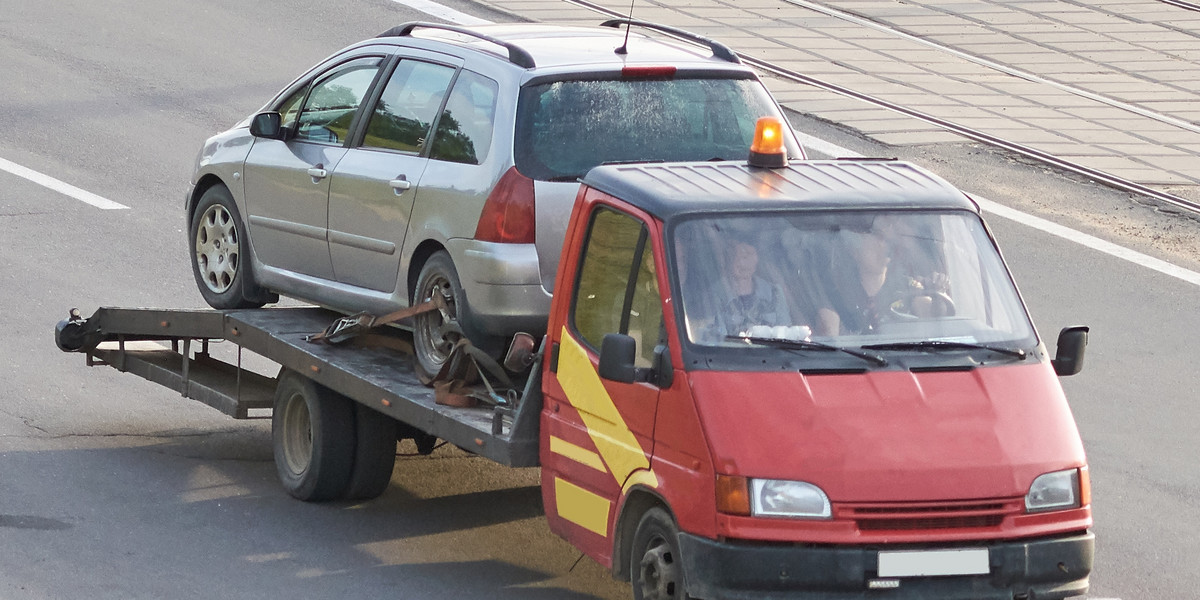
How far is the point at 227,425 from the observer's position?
10.6 m

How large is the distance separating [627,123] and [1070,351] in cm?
230

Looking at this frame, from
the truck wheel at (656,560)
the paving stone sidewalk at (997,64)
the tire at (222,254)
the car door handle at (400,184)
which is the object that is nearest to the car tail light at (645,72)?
the car door handle at (400,184)

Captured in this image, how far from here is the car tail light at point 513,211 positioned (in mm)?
7926

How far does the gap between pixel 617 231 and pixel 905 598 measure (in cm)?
181

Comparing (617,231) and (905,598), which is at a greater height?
(617,231)

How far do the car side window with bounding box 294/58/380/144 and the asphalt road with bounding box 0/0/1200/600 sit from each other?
183cm

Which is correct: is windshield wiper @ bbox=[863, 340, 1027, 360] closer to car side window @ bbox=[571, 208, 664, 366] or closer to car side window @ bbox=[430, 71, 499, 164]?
car side window @ bbox=[571, 208, 664, 366]

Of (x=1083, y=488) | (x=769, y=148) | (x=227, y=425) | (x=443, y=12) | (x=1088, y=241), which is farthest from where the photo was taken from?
(x=443, y=12)

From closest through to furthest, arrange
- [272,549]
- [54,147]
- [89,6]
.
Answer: [272,549] → [54,147] → [89,6]

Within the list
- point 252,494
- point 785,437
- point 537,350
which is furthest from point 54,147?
point 785,437

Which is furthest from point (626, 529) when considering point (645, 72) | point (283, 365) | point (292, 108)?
point (292, 108)

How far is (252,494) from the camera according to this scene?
9.22 metres

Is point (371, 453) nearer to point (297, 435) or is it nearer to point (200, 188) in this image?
point (297, 435)

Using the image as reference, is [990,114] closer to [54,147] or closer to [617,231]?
[54,147]
